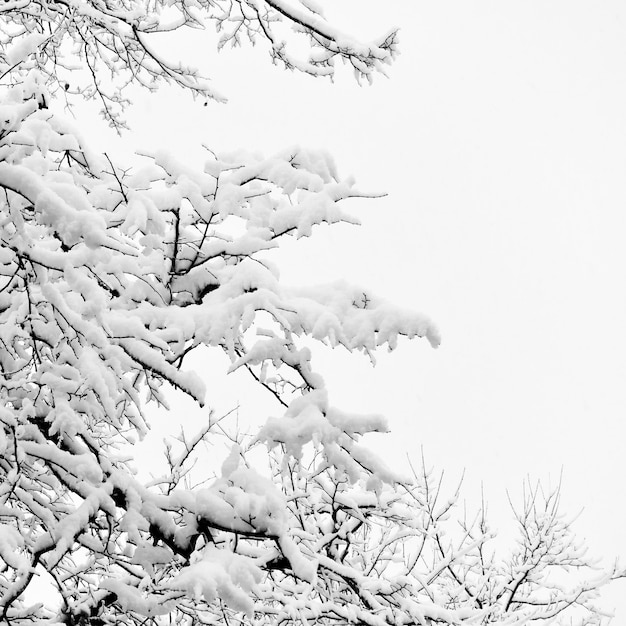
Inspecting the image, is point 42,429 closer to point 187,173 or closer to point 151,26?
point 187,173

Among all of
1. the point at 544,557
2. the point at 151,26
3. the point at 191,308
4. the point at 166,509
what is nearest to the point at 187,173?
the point at 191,308

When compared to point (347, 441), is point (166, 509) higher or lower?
lower

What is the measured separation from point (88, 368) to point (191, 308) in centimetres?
53

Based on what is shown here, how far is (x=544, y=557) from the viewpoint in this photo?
8.79 meters

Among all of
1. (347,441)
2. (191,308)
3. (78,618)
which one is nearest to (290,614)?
(78,618)

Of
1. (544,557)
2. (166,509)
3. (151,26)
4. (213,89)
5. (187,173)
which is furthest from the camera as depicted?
(544,557)

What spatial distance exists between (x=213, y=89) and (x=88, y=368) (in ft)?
7.20

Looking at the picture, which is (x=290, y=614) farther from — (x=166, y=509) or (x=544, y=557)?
(x=544, y=557)

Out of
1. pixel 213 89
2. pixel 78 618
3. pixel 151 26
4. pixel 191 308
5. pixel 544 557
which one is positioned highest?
pixel 544 557

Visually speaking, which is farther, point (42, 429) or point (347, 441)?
point (42, 429)

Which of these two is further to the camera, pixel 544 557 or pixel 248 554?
pixel 544 557

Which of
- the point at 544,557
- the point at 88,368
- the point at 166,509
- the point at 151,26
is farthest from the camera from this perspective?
the point at 544,557

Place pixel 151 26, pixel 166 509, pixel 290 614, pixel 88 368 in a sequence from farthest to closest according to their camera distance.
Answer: pixel 290 614
pixel 151 26
pixel 166 509
pixel 88 368

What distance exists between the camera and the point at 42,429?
2.74m
